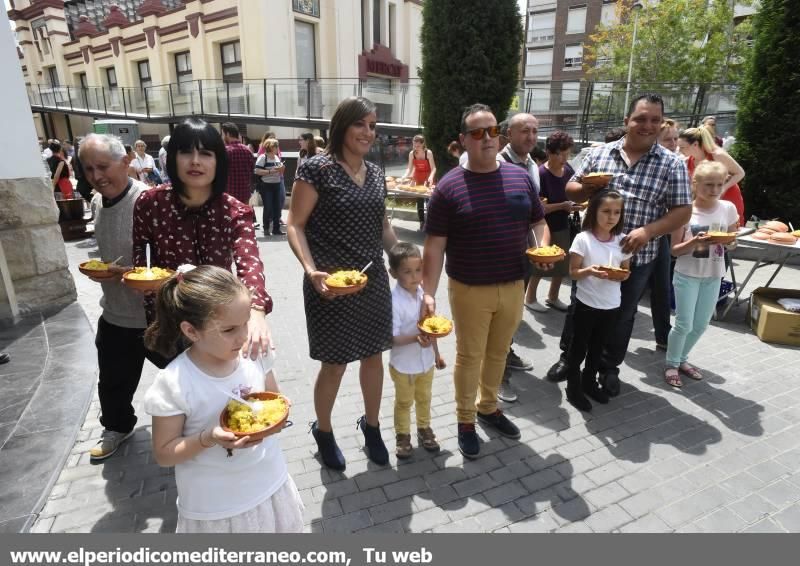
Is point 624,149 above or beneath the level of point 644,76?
beneath

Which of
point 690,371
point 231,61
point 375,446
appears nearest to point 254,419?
point 375,446

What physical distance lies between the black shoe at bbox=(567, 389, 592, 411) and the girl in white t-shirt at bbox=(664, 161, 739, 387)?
3.09 feet

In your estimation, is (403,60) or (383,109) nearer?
(383,109)

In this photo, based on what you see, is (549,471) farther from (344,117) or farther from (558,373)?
(344,117)

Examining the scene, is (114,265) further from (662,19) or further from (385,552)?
(662,19)

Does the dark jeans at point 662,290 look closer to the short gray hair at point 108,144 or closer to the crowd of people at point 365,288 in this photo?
the crowd of people at point 365,288

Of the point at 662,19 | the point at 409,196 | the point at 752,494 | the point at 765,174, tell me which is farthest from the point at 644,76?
the point at 752,494

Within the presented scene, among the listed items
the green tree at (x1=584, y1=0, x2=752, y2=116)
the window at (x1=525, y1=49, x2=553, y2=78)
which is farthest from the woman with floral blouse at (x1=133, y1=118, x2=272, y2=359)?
the window at (x1=525, y1=49, x2=553, y2=78)

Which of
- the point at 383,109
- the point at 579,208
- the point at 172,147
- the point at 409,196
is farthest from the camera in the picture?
the point at 383,109

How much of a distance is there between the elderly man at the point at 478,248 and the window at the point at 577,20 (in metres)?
43.0

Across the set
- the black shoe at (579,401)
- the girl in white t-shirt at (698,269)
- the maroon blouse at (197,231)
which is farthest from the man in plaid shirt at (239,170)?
the girl in white t-shirt at (698,269)

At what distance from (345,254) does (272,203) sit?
790 centimetres

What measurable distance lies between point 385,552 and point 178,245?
5.91ft

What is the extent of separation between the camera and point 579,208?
220 inches
